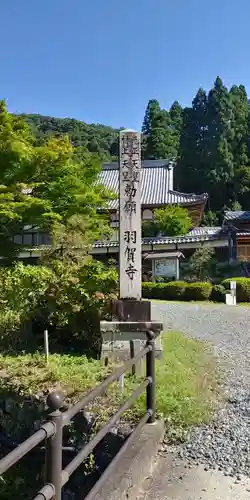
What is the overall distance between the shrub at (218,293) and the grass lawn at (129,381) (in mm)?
11047

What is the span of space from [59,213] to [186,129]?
38.2m

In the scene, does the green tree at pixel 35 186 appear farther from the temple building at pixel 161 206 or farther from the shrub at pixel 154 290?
the shrub at pixel 154 290

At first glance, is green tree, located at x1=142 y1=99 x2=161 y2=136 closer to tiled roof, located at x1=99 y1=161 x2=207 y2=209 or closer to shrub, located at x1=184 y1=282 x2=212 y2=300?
tiled roof, located at x1=99 y1=161 x2=207 y2=209

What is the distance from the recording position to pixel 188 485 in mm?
2988

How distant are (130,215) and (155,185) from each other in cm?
2350

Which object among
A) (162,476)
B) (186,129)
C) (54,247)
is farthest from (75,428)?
(186,129)

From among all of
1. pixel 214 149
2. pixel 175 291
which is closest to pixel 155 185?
pixel 175 291

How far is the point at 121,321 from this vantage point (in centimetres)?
602

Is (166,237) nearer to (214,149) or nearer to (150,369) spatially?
(150,369)

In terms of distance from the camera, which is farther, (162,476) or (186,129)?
(186,129)

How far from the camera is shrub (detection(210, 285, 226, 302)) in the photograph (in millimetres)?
18030

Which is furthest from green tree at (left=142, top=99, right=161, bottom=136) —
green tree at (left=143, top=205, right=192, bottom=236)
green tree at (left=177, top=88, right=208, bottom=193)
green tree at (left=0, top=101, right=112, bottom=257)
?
green tree at (left=0, top=101, right=112, bottom=257)

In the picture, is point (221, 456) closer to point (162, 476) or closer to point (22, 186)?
point (162, 476)

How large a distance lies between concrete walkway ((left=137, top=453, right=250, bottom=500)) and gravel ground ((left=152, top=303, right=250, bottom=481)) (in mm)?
97
